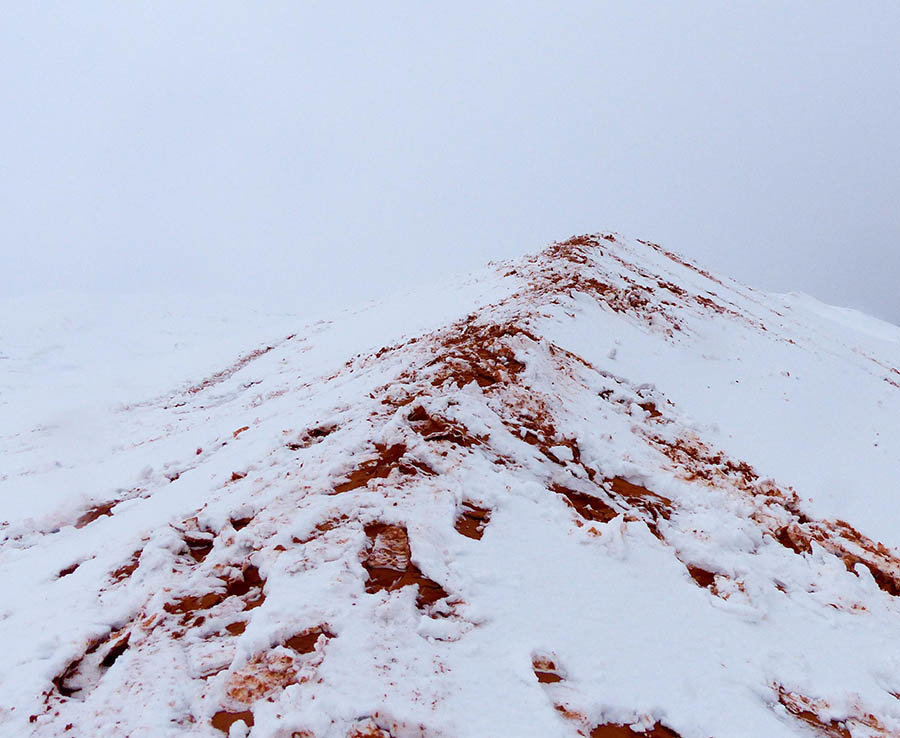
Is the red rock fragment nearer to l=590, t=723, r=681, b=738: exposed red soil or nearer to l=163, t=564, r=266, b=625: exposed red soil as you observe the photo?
l=163, t=564, r=266, b=625: exposed red soil

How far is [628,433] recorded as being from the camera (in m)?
8.76

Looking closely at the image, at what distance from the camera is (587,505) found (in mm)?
6719

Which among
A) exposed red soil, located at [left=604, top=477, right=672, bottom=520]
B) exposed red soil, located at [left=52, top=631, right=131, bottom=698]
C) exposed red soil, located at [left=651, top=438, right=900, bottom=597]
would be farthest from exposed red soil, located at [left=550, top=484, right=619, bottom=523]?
exposed red soil, located at [left=52, top=631, right=131, bottom=698]

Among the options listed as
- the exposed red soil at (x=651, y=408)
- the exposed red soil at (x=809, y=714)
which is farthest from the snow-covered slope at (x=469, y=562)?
the exposed red soil at (x=651, y=408)

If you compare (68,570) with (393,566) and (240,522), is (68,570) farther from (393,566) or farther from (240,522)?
(393,566)

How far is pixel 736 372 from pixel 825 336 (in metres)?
13.0

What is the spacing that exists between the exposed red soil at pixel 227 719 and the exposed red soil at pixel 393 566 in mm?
1376

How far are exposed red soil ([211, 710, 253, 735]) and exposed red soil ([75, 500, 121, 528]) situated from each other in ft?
15.8

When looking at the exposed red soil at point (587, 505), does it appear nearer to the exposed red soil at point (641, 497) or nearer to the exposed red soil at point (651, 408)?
the exposed red soil at point (641, 497)

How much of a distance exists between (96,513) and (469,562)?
18.9 ft

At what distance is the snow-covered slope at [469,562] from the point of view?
4.05m

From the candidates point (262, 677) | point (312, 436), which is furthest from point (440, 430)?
point (262, 677)

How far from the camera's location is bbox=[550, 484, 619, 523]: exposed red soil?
6.49 meters

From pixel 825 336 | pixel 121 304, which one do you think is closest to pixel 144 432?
pixel 825 336
